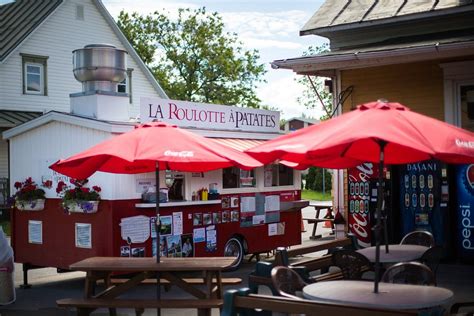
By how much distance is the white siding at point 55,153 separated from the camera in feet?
37.3

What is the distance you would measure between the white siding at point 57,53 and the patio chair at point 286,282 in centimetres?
2215

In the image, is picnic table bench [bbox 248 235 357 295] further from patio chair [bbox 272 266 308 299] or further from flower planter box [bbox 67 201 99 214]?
flower planter box [bbox 67 201 99 214]

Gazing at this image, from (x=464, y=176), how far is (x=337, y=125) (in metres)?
8.65

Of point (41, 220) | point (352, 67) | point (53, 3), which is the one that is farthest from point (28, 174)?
point (53, 3)

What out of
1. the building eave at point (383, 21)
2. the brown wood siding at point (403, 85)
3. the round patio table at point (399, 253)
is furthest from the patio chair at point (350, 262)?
the building eave at point (383, 21)

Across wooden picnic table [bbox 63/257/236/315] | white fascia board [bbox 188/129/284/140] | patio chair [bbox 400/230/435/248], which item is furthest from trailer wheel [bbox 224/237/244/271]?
wooden picnic table [bbox 63/257/236/315]

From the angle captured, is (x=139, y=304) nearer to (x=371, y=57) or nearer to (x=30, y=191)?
(x=30, y=191)

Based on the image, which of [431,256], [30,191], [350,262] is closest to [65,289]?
[30,191]

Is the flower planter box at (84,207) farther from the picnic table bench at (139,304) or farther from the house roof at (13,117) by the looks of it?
the house roof at (13,117)

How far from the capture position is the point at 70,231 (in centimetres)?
1155

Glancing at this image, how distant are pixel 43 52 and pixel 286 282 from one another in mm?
23804

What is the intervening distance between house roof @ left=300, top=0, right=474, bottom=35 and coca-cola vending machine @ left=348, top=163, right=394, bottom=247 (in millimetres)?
3096

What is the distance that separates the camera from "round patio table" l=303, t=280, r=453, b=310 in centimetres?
561

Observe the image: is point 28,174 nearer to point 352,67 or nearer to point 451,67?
point 352,67
